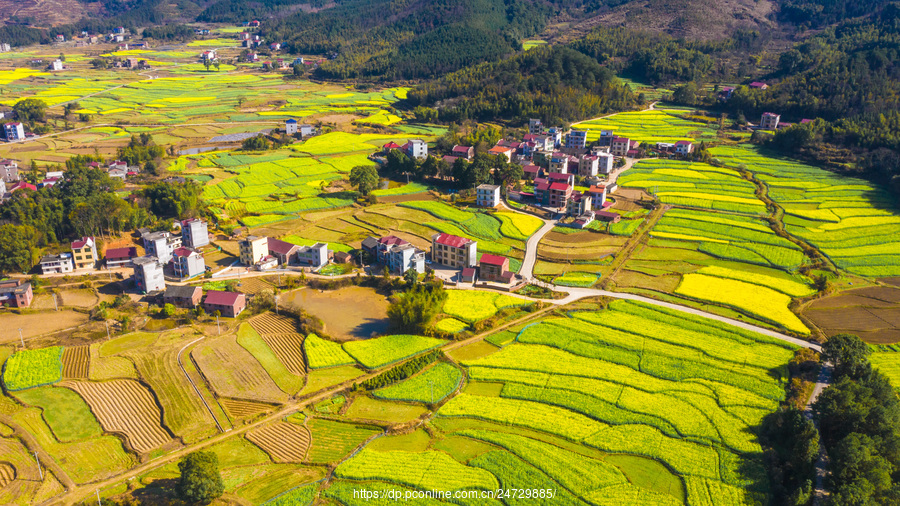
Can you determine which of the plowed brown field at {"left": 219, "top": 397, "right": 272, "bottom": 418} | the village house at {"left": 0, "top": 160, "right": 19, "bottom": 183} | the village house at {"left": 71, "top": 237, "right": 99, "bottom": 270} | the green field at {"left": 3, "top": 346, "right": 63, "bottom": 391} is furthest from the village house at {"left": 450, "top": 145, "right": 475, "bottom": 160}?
the green field at {"left": 3, "top": 346, "right": 63, "bottom": 391}

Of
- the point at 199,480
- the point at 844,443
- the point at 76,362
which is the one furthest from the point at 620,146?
the point at 199,480

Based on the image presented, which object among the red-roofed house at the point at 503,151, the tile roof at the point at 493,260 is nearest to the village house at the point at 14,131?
the red-roofed house at the point at 503,151

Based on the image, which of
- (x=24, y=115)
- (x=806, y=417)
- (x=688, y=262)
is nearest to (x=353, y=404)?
(x=806, y=417)

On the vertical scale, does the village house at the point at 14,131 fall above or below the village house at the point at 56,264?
above

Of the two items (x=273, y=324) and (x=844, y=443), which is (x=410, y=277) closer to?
(x=273, y=324)

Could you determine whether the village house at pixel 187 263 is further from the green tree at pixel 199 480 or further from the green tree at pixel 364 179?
the green tree at pixel 199 480

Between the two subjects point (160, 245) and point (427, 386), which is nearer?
point (427, 386)
